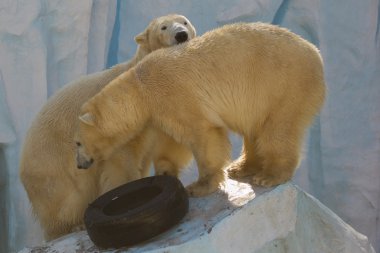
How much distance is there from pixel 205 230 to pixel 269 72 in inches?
40.8

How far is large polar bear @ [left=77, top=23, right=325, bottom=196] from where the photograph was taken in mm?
3885

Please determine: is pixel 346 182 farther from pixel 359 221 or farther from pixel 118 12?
pixel 118 12

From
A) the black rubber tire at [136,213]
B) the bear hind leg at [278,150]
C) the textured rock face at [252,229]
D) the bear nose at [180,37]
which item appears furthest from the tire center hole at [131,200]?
the bear nose at [180,37]

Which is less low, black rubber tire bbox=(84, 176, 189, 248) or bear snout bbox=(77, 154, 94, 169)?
bear snout bbox=(77, 154, 94, 169)

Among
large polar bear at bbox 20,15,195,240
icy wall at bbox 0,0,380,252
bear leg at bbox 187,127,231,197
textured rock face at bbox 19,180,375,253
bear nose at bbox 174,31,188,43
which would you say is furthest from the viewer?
icy wall at bbox 0,0,380,252

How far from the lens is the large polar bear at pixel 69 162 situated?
13.9 ft

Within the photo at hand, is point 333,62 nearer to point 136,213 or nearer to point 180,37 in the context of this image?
point 180,37

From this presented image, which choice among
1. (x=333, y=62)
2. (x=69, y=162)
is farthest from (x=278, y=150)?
(x=333, y=62)

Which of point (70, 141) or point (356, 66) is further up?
point (70, 141)

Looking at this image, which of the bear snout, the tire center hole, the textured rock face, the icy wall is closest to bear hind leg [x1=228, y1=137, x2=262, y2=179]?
the textured rock face

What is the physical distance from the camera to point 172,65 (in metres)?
3.94

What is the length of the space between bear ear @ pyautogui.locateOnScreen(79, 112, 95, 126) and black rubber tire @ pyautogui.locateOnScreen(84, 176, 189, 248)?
1.37 ft

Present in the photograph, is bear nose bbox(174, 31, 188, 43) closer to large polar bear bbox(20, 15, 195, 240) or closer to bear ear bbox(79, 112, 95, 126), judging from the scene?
large polar bear bbox(20, 15, 195, 240)

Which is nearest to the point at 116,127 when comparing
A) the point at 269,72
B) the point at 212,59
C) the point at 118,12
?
the point at 212,59
